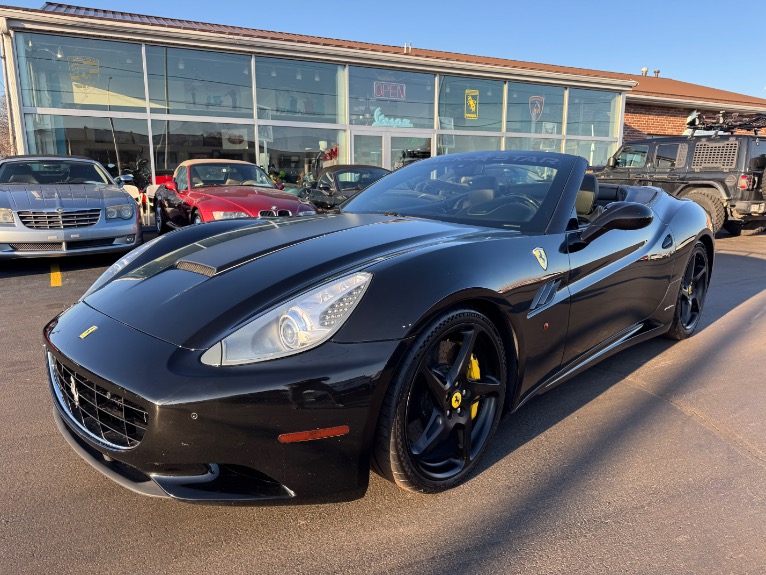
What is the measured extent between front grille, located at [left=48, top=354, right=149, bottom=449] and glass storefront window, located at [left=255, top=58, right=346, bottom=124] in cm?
1160

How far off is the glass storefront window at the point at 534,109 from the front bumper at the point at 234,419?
15.2m

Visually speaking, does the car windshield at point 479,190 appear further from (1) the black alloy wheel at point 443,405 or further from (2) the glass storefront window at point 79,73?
(2) the glass storefront window at point 79,73

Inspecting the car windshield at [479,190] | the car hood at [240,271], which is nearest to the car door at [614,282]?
the car windshield at [479,190]

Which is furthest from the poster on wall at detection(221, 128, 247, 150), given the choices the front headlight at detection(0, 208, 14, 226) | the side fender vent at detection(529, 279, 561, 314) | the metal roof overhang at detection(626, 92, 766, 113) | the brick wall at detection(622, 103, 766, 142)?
the brick wall at detection(622, 103, 766, 142)

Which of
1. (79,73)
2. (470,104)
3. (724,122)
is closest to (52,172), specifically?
(79,73)

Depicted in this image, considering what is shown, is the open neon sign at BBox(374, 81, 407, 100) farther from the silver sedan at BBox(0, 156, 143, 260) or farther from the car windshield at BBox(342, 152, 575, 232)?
the car windshield at BBox(342, 152, 575, 232)

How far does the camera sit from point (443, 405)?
81.7 inches

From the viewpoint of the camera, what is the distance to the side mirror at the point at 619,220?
106 inches

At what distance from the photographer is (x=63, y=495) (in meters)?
2.08

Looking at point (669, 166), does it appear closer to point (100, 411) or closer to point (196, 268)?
point (196, 268)

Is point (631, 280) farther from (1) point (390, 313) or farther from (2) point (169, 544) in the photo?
(2) point (169, 544)

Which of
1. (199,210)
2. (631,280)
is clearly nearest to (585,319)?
(631,280)

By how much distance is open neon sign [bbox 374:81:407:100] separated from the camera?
45.6 feet

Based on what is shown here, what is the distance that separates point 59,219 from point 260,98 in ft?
24.2
